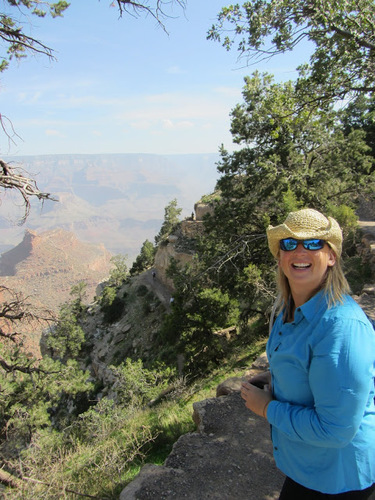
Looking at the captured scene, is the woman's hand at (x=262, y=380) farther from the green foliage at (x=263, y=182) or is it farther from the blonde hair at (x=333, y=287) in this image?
the green foliage at (x=263, y=182)

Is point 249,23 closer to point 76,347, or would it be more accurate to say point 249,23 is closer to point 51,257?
point 76,347

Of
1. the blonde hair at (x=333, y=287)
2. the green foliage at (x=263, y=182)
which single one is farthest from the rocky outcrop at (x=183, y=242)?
the blonde hair at (x=333, y=287)

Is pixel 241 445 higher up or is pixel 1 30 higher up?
pixel 1 30

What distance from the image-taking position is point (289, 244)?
167 centimetres

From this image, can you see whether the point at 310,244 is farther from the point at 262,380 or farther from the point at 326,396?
the point at 262,380

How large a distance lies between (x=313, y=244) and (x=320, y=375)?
1.97 ft

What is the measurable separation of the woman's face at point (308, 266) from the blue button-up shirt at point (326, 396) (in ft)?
0.25

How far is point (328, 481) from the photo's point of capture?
5.19ft

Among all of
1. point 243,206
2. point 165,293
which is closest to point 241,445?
point 243,206

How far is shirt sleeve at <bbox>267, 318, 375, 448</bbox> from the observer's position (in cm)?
133

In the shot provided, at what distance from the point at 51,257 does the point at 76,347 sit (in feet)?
451

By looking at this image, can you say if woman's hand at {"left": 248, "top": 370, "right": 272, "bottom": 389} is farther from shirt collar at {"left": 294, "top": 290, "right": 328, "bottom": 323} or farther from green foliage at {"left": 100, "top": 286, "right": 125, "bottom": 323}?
green foliage at {"left": 100, "top": 286, "right": 125, "bottom": 323}

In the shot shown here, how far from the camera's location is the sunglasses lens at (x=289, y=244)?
5.38 feet

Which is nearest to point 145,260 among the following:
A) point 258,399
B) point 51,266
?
point 258,399
